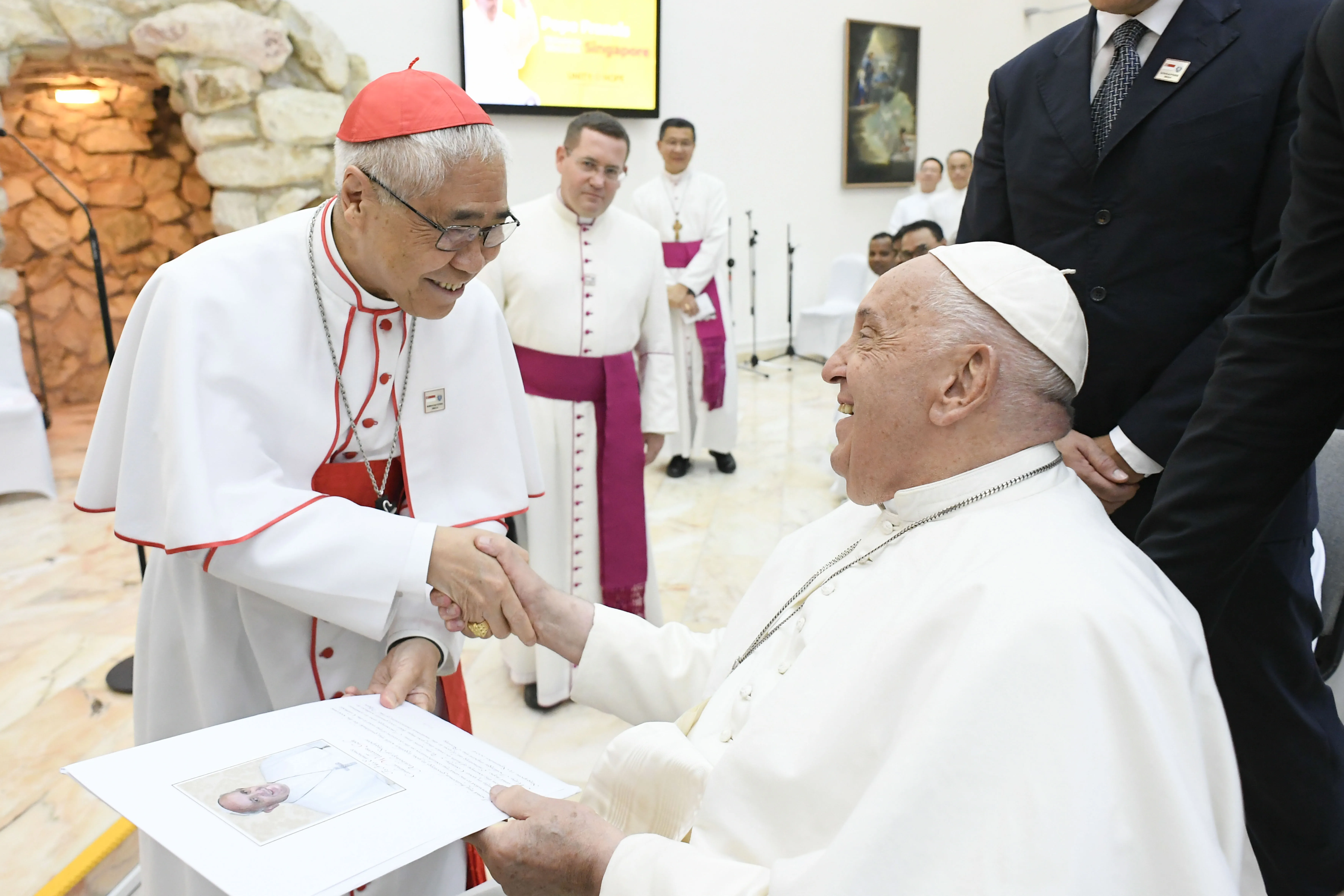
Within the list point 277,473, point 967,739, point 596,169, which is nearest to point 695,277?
point 596,169

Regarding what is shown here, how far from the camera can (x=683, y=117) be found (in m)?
9.88

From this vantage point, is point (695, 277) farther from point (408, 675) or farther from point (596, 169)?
point (408, 675)

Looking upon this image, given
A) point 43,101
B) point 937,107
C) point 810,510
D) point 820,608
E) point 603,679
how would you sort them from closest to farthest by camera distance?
point 820,608 → point 603,679 → point 810,510 → point 43,101 → point 937,107

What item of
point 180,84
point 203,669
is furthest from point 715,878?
point 180,84

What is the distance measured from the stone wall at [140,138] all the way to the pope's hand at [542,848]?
6657mm

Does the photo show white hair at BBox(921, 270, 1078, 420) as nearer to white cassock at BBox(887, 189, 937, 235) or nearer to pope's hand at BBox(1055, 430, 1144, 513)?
pope's hand at BBox(1055, 430, 1144, 513)

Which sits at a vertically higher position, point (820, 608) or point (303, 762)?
point (820, 608)

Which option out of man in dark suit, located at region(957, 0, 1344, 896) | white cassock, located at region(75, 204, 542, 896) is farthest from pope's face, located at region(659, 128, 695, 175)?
white cassock, located at region(75, 204, 542, 896)

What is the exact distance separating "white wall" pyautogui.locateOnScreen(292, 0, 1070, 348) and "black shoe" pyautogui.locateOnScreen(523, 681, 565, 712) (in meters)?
5.85

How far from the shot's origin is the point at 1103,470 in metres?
1.91

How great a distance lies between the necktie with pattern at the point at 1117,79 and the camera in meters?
1.93

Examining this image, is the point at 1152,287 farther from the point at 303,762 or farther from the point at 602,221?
the point at 602,221

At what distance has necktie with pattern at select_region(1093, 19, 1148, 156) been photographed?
193 centimetres

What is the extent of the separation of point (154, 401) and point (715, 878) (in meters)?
1.17
